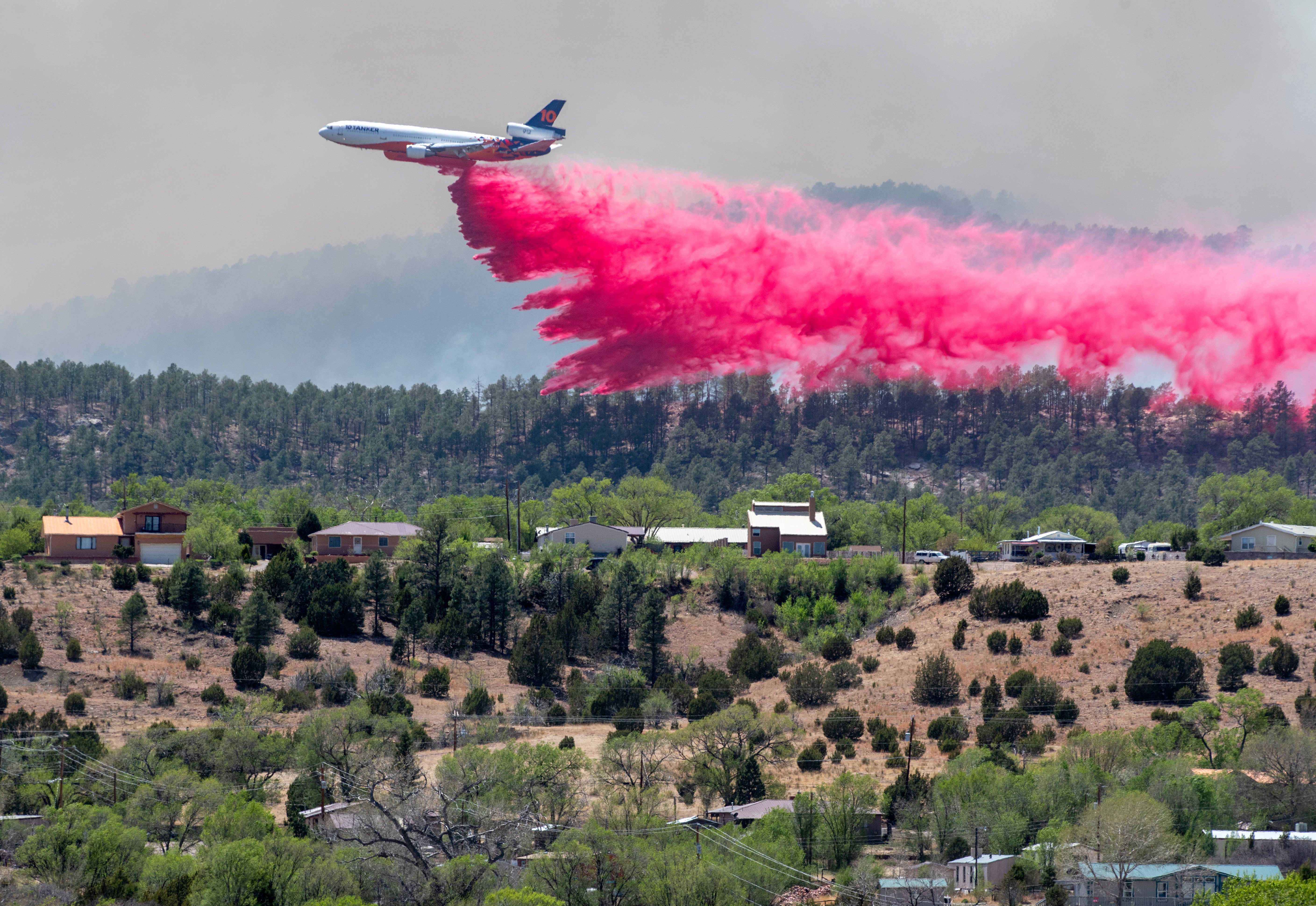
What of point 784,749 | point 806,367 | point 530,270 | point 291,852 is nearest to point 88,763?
point 291,852

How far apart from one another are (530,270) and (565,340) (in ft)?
26.5

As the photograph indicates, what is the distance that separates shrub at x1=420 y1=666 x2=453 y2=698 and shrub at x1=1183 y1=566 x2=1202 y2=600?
42.9 m

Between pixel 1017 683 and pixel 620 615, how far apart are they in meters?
25.6

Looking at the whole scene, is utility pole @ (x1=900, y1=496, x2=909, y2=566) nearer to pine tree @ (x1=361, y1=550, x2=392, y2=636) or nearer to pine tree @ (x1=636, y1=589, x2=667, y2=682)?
pine tree @ (x1=636, y1=589, x2=667, y2=682)

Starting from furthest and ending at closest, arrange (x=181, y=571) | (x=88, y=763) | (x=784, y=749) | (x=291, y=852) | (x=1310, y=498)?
1. (x=1310, y=498)
2. (x=181, y=571)
3. (x=784, y=749)
4. (x=88, y=763)
5. (x=291, y=852)

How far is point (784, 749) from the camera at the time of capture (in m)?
59.5

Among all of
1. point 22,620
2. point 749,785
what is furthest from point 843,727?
point 22,620

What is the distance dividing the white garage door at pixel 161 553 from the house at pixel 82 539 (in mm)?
1990

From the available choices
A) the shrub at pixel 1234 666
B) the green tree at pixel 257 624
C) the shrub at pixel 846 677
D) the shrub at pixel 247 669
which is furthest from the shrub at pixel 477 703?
the shrub at pixel 1234 666

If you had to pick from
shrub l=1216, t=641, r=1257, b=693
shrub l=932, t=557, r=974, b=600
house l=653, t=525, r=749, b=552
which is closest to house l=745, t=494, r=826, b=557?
house l=653, t=525, r=749, b=552

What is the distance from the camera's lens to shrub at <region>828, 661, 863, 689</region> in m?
74.6

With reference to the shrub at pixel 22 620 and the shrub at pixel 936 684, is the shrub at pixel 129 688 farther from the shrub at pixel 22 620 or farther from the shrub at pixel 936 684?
the shrub at pixel 936 684

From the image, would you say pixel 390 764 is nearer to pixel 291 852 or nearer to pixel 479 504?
pixel 291 852

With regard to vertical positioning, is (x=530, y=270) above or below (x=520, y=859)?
above
